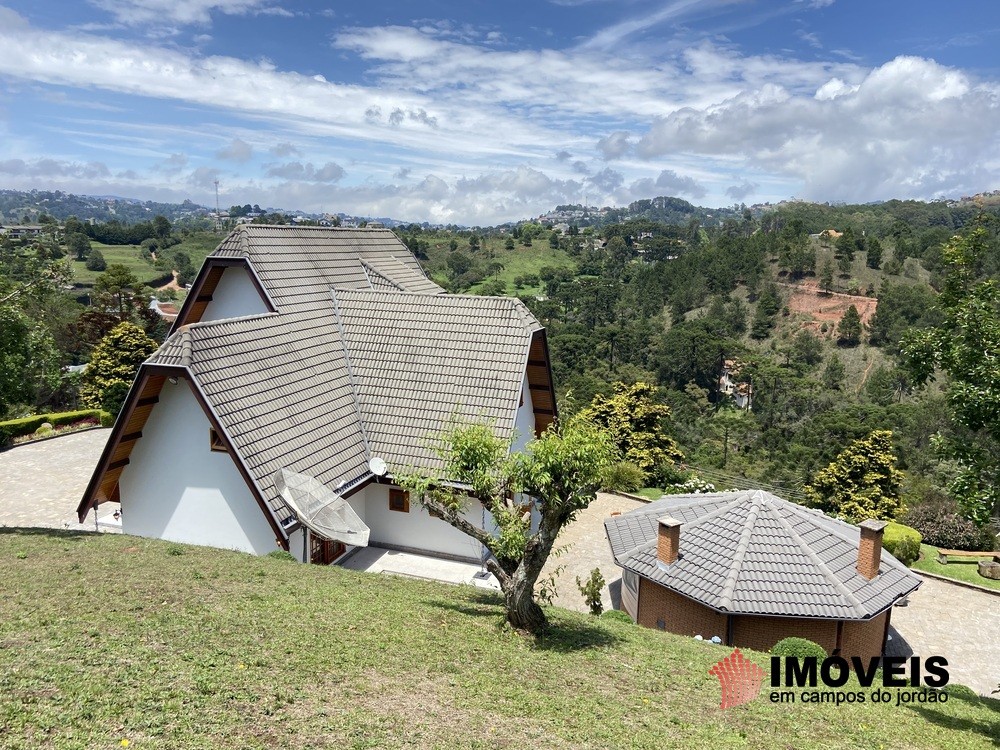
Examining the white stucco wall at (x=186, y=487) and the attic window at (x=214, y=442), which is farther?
the white stucco wall at (x=186, y=487)

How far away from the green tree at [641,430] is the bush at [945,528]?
10.2 metres

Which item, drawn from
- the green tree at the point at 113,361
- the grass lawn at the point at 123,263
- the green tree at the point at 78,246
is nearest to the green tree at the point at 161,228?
the grass lawn at the point at 123,263

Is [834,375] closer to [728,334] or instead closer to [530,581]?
[728,334]

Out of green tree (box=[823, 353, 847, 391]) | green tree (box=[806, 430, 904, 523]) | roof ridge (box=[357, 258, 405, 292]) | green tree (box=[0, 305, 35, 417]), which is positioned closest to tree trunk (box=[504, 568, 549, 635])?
green tree (box=[0, 305, 35, 417])

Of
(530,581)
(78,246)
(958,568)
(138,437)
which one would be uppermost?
(78,246)

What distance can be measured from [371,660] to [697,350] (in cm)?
7052

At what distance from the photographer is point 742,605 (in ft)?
45.0

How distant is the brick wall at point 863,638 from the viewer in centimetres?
1420

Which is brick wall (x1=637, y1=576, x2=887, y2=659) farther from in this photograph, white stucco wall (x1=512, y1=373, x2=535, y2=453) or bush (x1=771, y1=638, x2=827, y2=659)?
white stucco wall (x1=512, y1=373, x2=535, y2=453)

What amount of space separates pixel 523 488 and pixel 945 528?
69.3 feet

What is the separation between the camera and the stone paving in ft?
51.9

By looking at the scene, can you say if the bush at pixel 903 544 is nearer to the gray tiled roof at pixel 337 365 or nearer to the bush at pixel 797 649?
the bush at pixel 797 649

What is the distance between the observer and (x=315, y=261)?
23.1m

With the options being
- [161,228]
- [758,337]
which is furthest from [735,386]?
[161,228]
